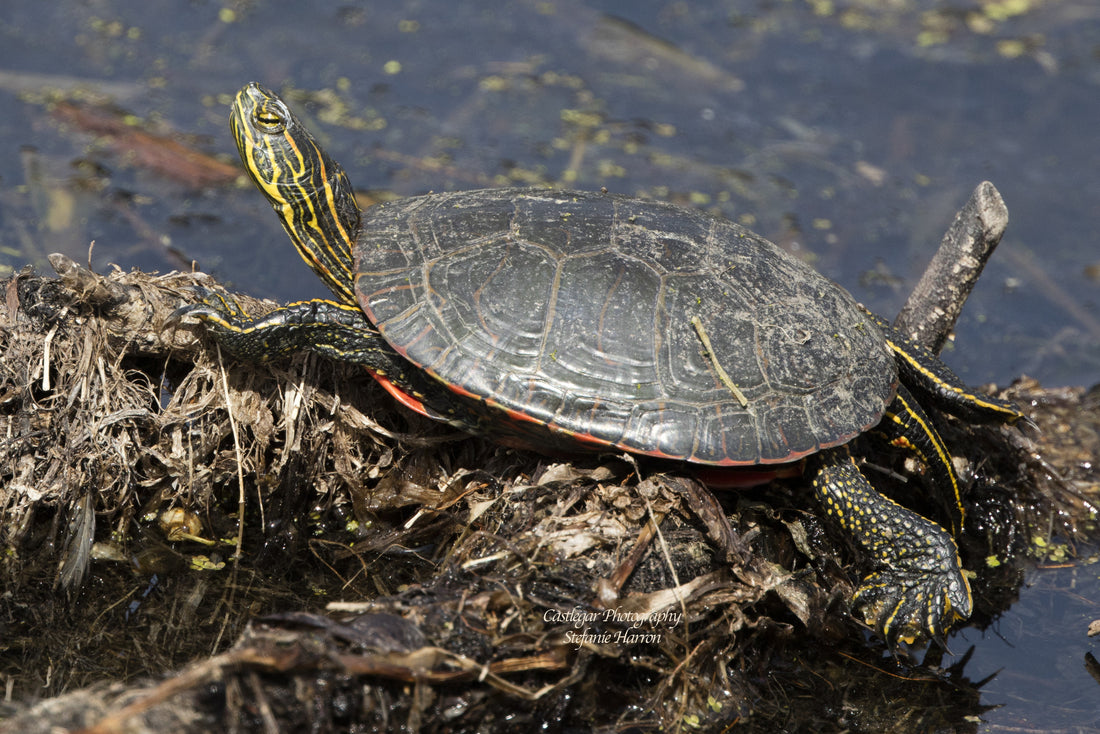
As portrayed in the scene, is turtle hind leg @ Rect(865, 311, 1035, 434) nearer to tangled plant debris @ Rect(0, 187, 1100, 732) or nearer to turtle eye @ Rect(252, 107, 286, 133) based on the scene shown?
tangled plant debris @ Rect(0, 187, 1100, 732)

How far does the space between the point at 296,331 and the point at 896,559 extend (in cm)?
324

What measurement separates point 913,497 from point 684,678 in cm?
208

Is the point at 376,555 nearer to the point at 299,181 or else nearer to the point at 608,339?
the point at 608,339

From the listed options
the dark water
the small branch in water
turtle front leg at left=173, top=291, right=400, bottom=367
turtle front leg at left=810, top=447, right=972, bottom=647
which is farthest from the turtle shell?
the dark water

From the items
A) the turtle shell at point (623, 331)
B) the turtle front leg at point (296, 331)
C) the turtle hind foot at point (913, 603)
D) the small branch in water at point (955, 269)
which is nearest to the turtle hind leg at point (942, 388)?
the small branch in water at point (955, 269)

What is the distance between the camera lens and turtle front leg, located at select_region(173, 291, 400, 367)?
4285mm

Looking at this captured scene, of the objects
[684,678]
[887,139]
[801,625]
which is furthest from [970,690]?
[887,139]

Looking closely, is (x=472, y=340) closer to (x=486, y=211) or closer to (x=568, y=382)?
(x=568, y=382)

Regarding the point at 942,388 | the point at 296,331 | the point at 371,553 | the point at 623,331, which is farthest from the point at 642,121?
the point at 371,553

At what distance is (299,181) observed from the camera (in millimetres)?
4773

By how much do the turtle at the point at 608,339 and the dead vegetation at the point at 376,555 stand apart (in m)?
0.27

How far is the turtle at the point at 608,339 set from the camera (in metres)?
4.24

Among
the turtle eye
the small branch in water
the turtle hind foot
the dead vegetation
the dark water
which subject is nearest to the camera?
the dead vegetation

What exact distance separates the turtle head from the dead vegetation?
1.99 ft
